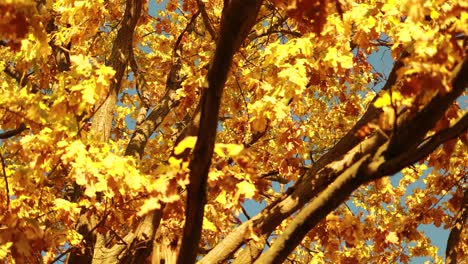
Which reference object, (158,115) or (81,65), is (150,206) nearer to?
(81,65)

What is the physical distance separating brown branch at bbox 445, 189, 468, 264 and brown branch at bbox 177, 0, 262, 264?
11.6ft

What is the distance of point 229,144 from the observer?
3.20 metres

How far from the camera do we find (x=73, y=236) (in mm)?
5371

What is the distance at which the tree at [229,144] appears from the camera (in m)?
2.94

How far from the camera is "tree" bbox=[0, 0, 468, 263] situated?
294 cm

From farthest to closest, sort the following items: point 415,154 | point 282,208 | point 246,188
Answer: point 282,208 < point 246,188 < point 415,154

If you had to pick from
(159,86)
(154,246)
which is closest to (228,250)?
(154,246)

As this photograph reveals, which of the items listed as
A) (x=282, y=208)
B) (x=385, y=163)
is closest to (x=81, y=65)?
(x=282, y=208)

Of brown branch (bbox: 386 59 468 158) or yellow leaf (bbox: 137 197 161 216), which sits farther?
yellow leaf (bbox: 137 197 161 216)

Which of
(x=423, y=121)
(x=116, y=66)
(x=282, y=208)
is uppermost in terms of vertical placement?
(x=116, y=66)

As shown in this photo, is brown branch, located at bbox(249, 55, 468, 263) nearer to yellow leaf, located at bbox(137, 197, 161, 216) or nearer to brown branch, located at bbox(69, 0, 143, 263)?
yellow leaf, located at bbox(137, 197, 161, 216)

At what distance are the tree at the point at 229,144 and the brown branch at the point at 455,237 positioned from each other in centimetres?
3

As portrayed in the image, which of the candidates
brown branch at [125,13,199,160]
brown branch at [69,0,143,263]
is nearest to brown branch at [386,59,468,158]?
brown branch at [69,0,143,263]

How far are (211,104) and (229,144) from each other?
0.60 metres
